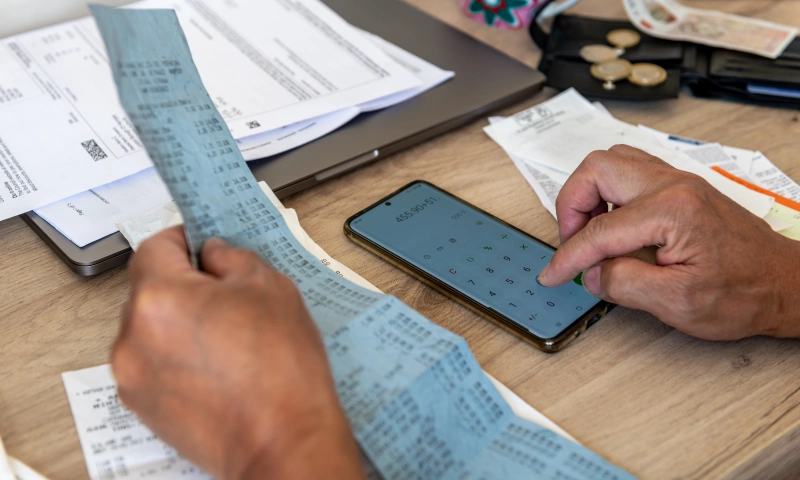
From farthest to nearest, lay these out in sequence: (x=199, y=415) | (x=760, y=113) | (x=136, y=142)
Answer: (x=760, y=113) < (x=136, y=142) < (x=199, y=415)

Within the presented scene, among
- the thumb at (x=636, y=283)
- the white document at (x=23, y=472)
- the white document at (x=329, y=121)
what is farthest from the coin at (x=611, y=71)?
the white document at (x=23, y=472)

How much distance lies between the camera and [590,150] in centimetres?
79

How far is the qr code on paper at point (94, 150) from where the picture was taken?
72 centimetres

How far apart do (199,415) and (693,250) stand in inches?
14.3

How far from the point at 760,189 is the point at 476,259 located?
0.32 meters

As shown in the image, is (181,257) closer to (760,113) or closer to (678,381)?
→ (678,381)

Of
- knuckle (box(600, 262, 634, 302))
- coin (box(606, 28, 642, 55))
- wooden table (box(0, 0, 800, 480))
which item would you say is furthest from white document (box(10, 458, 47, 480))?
coin (box(606, 28, 642, 55))

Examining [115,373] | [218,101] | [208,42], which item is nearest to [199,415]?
[115,373]

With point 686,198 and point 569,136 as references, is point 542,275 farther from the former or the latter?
point 569,136

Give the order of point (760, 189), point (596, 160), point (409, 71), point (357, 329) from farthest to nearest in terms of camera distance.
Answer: point (409, 71) → point (760, 189) → point (596, 160) → point (357, 329)

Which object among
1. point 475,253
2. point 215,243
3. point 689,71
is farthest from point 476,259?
point 689,71

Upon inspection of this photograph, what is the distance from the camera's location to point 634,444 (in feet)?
1.63

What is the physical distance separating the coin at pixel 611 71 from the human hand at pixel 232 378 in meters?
0.58

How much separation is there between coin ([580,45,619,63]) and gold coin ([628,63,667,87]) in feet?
0.12
